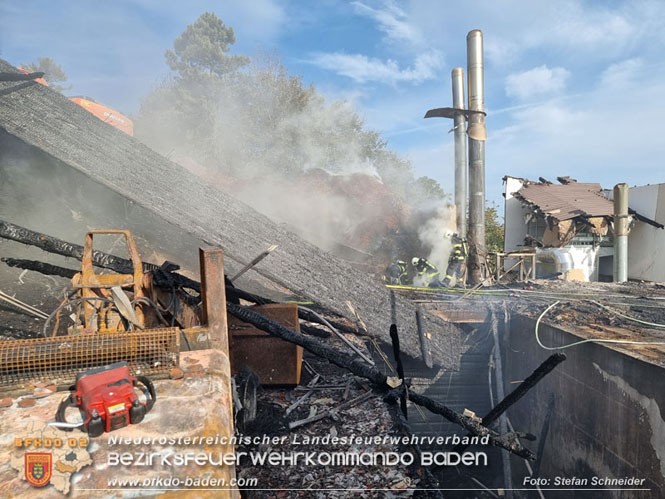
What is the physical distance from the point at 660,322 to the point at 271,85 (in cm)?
2717

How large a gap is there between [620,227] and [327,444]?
535 inches

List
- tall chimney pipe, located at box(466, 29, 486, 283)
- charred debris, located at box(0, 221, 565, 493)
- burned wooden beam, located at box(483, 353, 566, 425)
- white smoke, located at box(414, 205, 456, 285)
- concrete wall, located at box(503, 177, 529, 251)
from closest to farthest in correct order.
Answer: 1. charred debris, located at box(0, 221, 565, 493)
2. burned wooden beam, located at box(483, 353, 566, 425)
3. tall chimney pipe, located at box(466, 29, 486, 283)
4. concrete wall, located at box(503, 177, 529, 251)
5. white smoke, located at box(414, 205, 456, 285)

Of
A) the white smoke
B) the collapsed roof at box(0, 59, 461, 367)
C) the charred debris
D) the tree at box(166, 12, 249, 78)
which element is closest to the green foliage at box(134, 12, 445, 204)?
the tree at box(166, 12, 249, 78)

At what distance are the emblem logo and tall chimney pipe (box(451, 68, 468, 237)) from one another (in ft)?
54.1

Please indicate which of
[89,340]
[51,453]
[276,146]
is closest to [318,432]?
[89,340]

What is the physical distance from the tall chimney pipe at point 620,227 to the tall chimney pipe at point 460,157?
5.31m

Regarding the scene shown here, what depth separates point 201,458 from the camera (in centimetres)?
168

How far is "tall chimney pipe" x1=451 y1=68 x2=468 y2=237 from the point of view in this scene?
16.1 m

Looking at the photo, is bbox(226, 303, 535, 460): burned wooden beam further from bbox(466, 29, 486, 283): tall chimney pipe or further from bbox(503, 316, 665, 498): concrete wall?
bbox(466, 29, 486, 283): tall chimney pipe

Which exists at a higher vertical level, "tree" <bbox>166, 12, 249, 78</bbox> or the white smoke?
"tree" <bbox>166, 12, 249, 78</bbox>

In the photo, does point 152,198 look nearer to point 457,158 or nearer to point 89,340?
point 89,340

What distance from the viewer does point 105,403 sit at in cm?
173

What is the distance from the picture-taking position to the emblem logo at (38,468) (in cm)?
154

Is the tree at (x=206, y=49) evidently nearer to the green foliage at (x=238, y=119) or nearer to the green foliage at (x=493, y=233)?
the green foliage at (x=238, y=119)
